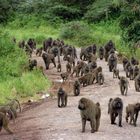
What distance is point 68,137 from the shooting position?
16.0 m

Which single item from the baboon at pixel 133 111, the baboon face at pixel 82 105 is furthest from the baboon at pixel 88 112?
the baboon at pixel 133 111

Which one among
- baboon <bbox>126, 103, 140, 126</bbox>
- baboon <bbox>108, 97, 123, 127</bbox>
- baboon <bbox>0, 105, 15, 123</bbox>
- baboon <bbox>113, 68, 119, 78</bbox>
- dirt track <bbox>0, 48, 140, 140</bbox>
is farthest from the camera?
baboon <bbox>113, 68, 119, 78</bbox>

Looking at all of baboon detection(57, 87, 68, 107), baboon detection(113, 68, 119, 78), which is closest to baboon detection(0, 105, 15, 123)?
baboon detection(57, 87, 68, 107)

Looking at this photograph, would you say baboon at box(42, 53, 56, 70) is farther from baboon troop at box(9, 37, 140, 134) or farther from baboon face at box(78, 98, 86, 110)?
baboon face at box(78, 98, 86, 110)

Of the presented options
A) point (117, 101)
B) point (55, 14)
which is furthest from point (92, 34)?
point (117, 101)

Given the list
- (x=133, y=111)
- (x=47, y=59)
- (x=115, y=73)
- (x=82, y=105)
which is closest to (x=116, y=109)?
(x=133, y=111)

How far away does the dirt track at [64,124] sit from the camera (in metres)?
16.3

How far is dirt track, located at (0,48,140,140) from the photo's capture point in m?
16.3

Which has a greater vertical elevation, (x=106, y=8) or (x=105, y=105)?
(x=106, y=8)

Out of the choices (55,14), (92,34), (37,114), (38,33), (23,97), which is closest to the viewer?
(37,114)

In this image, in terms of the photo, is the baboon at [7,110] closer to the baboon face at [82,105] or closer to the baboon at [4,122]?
the baboon at [4,122]

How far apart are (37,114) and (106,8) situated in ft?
92.7

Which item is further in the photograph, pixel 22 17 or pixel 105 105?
pixel 22 17

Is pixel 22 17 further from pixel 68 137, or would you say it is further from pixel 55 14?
pixel 68 137
